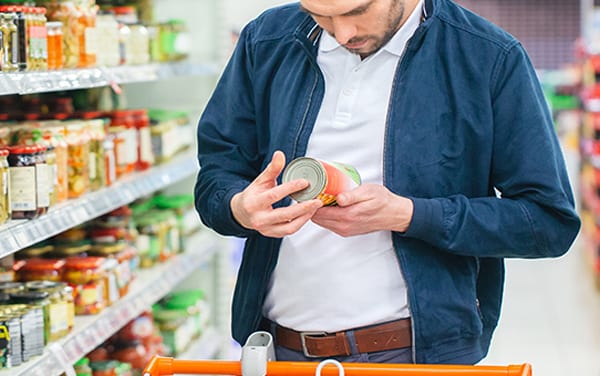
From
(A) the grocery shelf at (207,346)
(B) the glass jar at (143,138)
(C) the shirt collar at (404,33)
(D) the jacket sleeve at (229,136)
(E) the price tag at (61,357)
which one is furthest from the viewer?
(A) the grocery shelf at (207,346)

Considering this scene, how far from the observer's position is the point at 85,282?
3.32m

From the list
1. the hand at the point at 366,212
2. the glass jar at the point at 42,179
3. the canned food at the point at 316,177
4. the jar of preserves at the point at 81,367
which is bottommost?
the jar of preserves at the point at 81,367

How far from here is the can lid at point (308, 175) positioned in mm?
1958

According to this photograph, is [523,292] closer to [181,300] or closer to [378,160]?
[181,300]

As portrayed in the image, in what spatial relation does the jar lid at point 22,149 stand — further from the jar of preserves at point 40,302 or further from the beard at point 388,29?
the beard at point 388,29

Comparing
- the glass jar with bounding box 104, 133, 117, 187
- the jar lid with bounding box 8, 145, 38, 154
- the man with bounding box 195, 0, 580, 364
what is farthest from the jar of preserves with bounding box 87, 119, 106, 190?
the man with bounding box 195, 0, 580, 364

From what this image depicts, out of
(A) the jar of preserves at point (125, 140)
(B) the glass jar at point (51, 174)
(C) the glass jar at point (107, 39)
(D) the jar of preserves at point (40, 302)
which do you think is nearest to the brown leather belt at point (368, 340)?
(D) the jar of preserves at point (40, 302)

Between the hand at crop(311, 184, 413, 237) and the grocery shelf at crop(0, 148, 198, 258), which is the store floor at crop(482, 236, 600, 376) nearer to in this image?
the grocery shelf at crop(0, 148, 198, 258)

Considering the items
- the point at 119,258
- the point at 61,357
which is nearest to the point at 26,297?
the point at 61,357

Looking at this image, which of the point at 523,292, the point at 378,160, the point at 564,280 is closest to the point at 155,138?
the point at 378,160

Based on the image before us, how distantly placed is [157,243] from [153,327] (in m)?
0.36

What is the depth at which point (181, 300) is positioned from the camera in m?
4.70

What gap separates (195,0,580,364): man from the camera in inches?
85.8

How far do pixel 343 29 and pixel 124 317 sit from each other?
1.74 m
